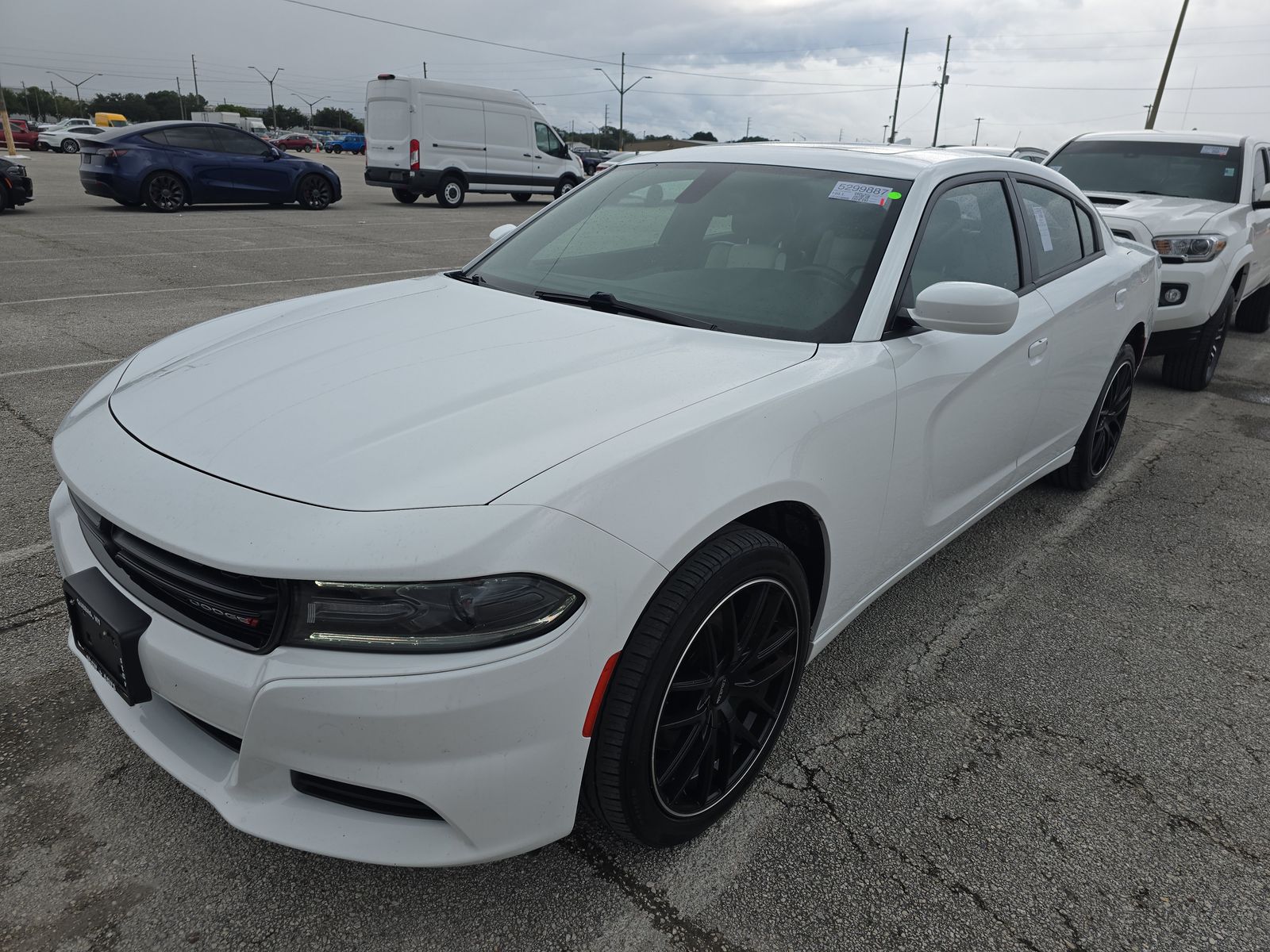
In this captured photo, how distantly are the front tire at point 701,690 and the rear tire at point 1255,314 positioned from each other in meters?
8.78

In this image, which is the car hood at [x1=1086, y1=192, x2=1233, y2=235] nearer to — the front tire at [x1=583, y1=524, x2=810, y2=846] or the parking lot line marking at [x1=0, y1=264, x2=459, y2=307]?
the parking lot line marking at [x1=0, y1=264, x2=459, y2=307]

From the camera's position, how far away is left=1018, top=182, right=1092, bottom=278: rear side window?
345 cm

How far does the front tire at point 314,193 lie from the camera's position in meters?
17.3

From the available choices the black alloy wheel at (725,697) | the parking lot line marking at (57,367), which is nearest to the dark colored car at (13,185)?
the parking lot line marking at (57,367)

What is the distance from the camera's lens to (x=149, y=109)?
303 feet

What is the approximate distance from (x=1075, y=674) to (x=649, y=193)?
221cm

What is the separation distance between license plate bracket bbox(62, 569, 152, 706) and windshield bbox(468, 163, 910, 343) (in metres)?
1.53

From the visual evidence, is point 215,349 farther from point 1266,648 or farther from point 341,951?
point 1266,648

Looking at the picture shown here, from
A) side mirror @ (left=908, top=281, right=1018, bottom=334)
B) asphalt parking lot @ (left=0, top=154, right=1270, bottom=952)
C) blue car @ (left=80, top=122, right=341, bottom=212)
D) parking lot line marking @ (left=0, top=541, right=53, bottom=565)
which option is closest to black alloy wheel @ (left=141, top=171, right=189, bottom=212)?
blue car @ (left=80, top=122, right=341, bottom=212)

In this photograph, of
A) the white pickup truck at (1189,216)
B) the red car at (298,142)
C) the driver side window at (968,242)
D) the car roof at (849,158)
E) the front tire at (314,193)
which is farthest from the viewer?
the red car at (298,142)

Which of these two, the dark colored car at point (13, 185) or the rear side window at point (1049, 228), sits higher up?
the rear side window at point (1049, 228)

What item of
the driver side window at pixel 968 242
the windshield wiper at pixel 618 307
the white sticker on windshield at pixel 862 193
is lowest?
the windshield wiper at pixel 618 307

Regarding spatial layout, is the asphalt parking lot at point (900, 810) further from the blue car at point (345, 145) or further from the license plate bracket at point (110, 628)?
the blue car at point (345, 145)

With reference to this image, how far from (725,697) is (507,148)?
20548 mm
